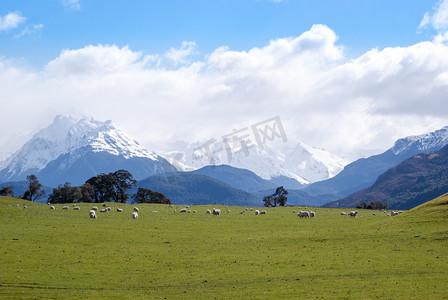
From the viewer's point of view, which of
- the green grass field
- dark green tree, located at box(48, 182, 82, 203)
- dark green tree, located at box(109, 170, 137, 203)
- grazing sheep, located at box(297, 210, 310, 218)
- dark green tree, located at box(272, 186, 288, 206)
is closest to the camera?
the green grass field

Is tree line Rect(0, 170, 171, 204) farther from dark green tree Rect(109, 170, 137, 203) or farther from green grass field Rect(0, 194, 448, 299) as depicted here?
green grass field Rect(0, 194, 448, 299)

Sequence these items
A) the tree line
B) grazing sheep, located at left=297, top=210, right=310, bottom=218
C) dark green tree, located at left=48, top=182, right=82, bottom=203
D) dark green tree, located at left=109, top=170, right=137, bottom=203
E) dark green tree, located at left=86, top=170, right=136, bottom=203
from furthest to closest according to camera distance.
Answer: dark green tree, located at left=109, top=170, right=137, bottom=203 < dark green tree, located at left=86, top=170, right=136, bottom=203 < the tree line < dark green tree, located at left=48, top=182, right=82, bottom=203 < grazing sheep, located at left=297, top=210, right=310, bottom=218

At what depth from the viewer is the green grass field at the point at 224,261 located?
27.2 metres

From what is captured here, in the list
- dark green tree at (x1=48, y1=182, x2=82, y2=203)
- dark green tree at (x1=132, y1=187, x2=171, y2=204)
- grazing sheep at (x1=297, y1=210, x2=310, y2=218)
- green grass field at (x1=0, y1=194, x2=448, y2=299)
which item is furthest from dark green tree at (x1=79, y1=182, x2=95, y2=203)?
grazing sheep at (x1=297, y1=210, x2=310, y2=218)

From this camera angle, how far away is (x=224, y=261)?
118 feet

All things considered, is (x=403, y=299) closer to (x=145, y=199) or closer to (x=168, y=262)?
(x=168, y=262)

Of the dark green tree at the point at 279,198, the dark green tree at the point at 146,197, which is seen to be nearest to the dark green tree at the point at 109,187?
the dark green tree at the point at 146,197

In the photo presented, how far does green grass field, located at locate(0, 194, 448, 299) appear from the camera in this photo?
27.2 m

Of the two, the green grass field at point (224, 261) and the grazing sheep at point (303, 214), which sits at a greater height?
the grazing sheep at point (303, 214)

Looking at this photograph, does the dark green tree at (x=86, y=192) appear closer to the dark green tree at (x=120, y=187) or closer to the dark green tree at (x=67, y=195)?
the dark green tree at (x=67, y=195)

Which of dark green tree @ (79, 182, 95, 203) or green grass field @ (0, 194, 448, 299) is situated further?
dark green tree @ (79, 182, 95, 203)

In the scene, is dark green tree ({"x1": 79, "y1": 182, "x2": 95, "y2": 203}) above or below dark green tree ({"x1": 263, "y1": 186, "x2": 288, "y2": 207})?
above

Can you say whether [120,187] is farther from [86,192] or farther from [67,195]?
[67,195]

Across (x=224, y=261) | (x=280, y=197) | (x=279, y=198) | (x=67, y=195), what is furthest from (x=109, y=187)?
(x=224, y=261)
